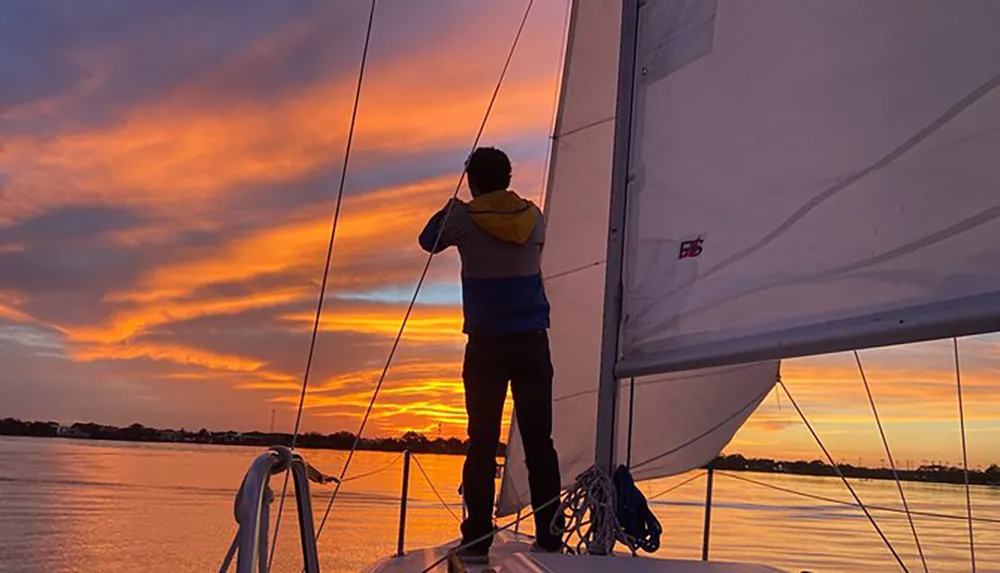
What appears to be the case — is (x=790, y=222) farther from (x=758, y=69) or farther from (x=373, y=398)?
(x=373, y=398)

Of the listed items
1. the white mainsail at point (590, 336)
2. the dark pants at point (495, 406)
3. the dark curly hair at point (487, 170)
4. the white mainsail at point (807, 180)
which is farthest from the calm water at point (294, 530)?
the white mainsail at point (807, 180)

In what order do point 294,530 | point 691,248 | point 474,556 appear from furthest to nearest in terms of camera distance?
point 294,530
point 474,556
point 691,248

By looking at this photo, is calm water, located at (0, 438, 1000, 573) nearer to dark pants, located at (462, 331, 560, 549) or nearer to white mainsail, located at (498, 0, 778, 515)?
white mainsail, located at (498, 0, 778, 515)

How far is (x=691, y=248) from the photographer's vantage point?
268 centimetres

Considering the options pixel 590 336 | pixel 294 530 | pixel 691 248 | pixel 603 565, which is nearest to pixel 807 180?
pixel 691 248

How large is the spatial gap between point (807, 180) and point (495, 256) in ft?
3.70

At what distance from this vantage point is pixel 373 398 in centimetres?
336

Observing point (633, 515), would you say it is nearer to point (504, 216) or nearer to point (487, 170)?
point (504, 216)

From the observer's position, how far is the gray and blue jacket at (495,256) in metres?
3.21

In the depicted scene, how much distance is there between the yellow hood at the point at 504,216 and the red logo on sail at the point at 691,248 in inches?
25.6

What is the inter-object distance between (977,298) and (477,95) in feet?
12.4

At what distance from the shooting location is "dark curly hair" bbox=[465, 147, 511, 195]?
3324 mm

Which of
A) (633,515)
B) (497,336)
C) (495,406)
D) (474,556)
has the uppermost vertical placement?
(497,336)

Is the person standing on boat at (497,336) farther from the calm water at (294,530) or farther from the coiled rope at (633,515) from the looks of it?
the calm water at (294,530)
